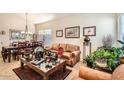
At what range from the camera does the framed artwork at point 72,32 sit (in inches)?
57.9

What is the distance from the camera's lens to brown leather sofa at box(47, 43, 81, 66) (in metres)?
1.45

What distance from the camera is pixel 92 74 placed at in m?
1.42

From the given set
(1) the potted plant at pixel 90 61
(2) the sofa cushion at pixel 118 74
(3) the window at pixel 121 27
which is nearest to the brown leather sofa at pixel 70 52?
(1) the potted plant at pixel 90 61

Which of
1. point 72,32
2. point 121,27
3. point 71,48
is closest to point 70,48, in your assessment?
point 71,48

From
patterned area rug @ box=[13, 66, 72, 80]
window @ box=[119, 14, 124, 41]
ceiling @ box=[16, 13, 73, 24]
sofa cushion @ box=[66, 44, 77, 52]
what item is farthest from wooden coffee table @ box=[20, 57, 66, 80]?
window @ box=[119, 14, 124, 41]

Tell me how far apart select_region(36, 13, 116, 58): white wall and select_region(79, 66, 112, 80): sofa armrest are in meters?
0.30

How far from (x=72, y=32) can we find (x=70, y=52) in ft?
0.94

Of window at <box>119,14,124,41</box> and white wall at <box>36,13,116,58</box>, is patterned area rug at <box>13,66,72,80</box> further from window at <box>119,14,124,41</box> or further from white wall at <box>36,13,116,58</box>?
window at <box>119,14,124,41</box>

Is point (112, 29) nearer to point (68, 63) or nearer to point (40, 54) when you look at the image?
point (68, 63)

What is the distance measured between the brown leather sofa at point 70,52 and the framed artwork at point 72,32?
0.47 feet

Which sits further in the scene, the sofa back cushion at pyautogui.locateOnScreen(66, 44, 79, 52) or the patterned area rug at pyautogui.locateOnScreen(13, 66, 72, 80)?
the sofa back cushion at pyautogui.locateOnScreen(66, 44, 79, 52)
